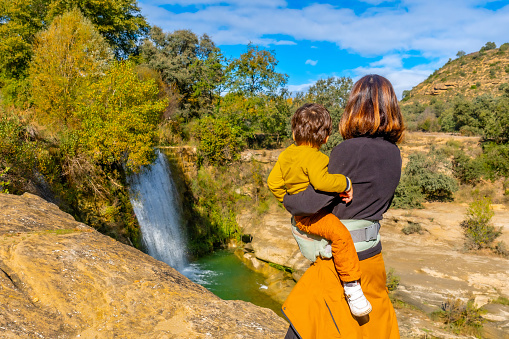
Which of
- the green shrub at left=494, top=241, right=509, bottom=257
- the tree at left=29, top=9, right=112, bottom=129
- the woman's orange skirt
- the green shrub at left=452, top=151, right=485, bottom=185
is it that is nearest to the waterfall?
the tree at left=29, top=9, right=112, bottom=129

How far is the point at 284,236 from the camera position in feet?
36.6

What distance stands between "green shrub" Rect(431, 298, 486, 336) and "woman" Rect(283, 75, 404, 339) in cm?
601

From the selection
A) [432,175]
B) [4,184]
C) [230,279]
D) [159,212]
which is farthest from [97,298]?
[432,175]

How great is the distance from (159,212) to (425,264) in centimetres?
883

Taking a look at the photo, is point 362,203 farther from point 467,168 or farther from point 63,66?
point 467,168

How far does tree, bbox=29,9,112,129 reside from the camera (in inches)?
394

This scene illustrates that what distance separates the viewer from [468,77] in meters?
37.1

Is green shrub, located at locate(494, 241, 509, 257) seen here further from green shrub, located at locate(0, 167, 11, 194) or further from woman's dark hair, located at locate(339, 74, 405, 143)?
green shrub, located at locate(0, 167, 11, 194)

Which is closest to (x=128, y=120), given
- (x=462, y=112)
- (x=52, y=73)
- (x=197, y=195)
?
(x=52, y=73)

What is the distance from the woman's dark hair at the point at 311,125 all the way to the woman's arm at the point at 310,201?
332 mm

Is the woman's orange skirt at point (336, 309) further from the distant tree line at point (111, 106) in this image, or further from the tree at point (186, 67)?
the tree at point (186, 67)

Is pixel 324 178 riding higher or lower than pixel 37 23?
lower

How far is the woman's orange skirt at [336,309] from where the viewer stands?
1.46m

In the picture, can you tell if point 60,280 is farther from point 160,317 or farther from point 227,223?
point 227,223
